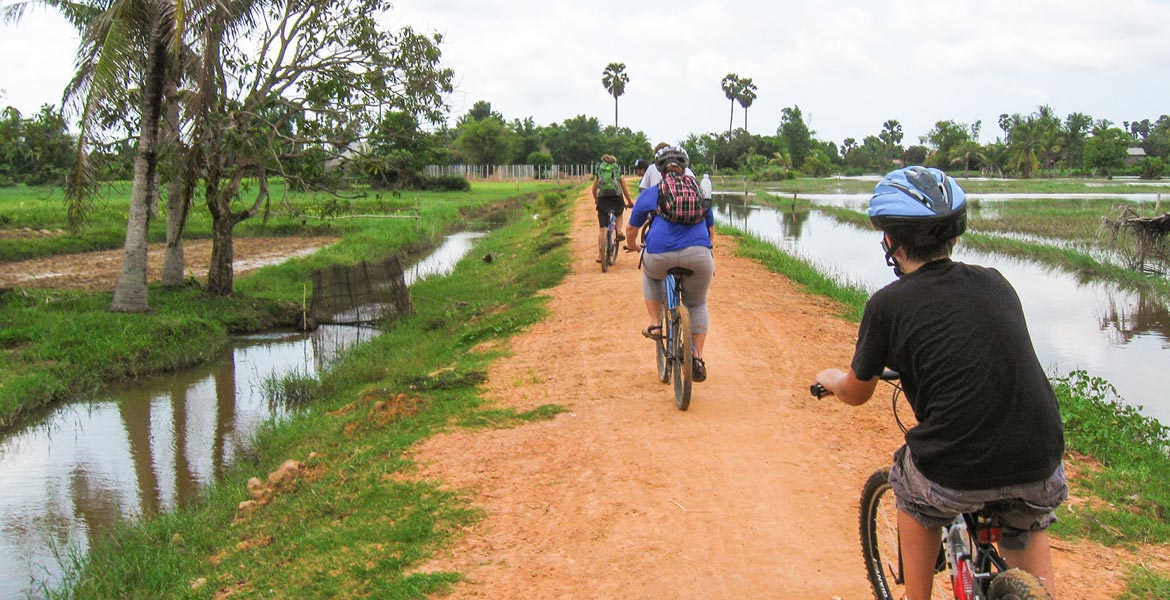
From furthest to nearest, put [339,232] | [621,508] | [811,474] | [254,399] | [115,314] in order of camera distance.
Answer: [339,232] < [115,314] < [254,399] < [811,474] < [621,508]

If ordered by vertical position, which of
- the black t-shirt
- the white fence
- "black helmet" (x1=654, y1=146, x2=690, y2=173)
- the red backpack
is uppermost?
the white fence

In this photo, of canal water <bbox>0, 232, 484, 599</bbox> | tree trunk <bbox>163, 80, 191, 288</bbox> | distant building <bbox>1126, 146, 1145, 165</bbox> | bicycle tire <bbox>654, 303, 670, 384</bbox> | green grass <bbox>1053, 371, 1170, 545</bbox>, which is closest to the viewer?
green grass <bbox>1053, 371, 1170, 545</bbox>

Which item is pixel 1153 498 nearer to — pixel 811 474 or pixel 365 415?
pixel 811 474

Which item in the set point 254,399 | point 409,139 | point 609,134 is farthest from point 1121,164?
point 254,399

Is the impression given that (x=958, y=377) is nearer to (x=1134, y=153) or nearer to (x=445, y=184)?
(x=445, y=184)

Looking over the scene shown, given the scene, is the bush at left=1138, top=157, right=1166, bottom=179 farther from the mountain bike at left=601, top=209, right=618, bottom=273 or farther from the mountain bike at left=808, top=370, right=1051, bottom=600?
the mountain bike at left=808, top=370, right=1051, bottom=600

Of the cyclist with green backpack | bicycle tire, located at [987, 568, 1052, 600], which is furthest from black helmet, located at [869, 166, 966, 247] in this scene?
the cyclist with green backpack

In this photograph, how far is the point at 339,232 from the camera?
1170 inches

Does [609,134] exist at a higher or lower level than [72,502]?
higher

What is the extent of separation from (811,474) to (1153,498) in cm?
182

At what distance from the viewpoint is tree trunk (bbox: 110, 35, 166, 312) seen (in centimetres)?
1364

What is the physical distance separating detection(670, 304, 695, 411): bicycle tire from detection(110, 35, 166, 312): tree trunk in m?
9.62

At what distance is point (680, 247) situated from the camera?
6809 mm

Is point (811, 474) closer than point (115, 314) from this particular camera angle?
Yes
